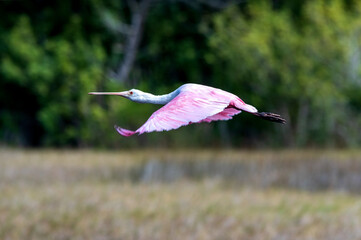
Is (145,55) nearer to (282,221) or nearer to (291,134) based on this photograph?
(291,134)

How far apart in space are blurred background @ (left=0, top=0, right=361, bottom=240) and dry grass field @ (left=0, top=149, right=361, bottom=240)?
28 mm

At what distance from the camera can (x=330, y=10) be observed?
623 inches

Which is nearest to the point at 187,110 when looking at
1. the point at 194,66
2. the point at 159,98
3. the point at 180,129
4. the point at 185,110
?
the point at 185,110

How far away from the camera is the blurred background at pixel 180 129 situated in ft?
33.7

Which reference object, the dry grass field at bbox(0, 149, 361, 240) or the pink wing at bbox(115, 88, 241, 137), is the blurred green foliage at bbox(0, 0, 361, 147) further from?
the pink wing at bbox(115, 88, 241, 137)

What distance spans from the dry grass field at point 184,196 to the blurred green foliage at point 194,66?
710 mm

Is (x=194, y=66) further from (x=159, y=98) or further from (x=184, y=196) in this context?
(x=159, y=98)

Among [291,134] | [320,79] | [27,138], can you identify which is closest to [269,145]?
[291,134]

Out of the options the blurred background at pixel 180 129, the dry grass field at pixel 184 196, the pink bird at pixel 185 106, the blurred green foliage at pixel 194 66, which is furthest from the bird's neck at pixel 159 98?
the blurred green foliage at pixel 194 66

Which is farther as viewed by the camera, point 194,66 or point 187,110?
point 194,66

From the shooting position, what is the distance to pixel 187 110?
3.04ft

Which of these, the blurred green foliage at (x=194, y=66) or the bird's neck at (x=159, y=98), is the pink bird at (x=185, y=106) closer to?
the bird's neck at (x=159, y=98)

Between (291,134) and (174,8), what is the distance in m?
6.87

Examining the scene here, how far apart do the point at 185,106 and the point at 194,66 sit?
1951 centimetres
